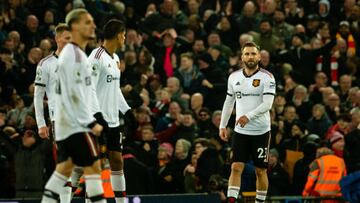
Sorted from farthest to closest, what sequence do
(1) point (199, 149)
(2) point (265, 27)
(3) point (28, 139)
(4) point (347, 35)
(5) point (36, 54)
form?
(4) point (347, 35), (2) point (265, 27), (5) point (36, 54), (1) point (199, 149), (3) point (28, 139)

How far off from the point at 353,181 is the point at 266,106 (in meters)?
2.46

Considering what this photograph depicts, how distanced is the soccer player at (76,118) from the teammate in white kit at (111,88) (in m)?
1.97

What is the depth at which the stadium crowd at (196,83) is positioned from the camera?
19.5 m

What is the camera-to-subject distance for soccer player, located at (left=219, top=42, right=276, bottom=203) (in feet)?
51.3

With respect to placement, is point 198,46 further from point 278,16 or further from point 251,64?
point 251,64

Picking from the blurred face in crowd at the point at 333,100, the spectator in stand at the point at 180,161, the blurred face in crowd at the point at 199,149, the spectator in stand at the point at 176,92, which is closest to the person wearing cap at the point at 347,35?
the blurred face in crowd at the point at 333,100

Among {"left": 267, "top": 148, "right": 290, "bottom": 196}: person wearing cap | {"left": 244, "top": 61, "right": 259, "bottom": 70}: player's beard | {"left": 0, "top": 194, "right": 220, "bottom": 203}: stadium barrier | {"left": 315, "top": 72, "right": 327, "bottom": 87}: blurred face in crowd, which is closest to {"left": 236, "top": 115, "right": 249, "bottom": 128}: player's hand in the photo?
{"left": 244, "top": 61, "right": 259, "bottom": 70}: player's beard

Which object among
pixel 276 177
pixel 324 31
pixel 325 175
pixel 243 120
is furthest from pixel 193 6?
pixel 243 120

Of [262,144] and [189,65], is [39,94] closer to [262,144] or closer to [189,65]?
[262,144]

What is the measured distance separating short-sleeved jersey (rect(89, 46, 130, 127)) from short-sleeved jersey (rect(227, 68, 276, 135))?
228cm

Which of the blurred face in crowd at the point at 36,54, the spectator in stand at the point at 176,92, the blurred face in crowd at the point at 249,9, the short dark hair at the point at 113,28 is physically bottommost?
the spectator in stand at the point at 176,92

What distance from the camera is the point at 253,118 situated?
1560 cm

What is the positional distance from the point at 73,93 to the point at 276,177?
913 cm

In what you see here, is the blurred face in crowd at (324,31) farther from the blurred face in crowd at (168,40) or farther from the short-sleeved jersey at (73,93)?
the short-sleeved jersey at (73,93)
